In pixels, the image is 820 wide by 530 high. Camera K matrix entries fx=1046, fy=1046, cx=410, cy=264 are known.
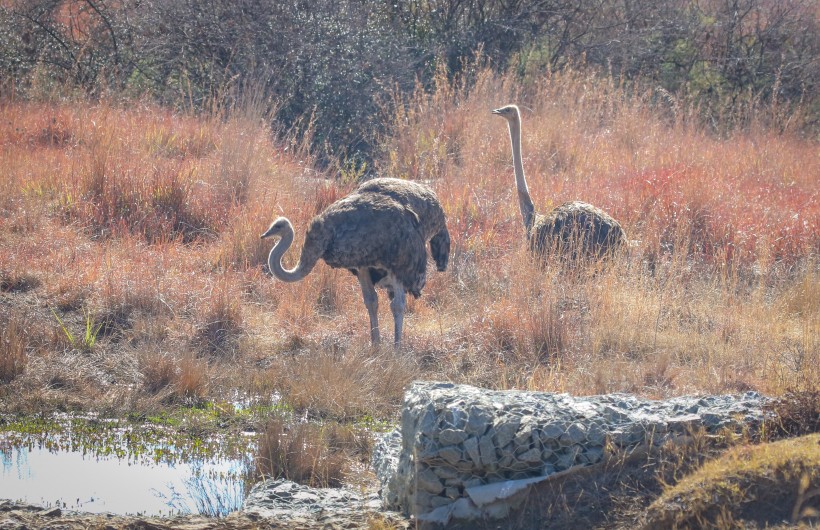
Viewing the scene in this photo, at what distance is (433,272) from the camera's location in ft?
29.8

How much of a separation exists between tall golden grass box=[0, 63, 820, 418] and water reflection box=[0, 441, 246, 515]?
0.90 metres

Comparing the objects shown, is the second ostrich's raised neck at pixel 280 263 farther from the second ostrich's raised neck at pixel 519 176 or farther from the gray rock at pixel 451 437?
the gray rock at pixel 451 437

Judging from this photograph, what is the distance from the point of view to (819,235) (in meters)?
10.1

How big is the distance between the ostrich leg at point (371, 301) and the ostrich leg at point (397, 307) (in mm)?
133

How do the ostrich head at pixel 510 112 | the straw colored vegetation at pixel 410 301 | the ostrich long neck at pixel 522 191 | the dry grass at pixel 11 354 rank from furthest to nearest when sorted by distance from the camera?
the ostrich head at pixel 510 112, the ostrich long neck at pixel 522 191, the straw colored vegetation at pixel 410 301, the dry grass at pixel 11 354

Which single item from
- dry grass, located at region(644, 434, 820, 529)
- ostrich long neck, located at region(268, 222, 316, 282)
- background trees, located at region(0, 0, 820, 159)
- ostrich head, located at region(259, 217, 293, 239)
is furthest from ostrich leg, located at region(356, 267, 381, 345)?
background trees, located at region(0, 0, 820, 159)

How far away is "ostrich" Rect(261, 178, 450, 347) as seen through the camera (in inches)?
285

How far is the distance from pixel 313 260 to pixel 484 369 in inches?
56.8

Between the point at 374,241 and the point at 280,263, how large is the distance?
2.56 feet

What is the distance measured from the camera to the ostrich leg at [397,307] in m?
7.62

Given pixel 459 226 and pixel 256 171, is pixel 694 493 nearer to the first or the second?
pixel 459 226

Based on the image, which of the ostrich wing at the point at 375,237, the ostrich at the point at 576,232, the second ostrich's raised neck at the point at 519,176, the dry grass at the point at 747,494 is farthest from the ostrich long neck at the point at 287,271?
the dry grass at the point at 747,494

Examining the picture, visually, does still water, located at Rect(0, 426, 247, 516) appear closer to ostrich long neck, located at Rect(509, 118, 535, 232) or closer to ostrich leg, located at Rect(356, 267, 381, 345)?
ostrich leg, located at Rect(356, 267, 381, 345)

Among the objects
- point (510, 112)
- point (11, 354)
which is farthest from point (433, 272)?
point (11, 354)
